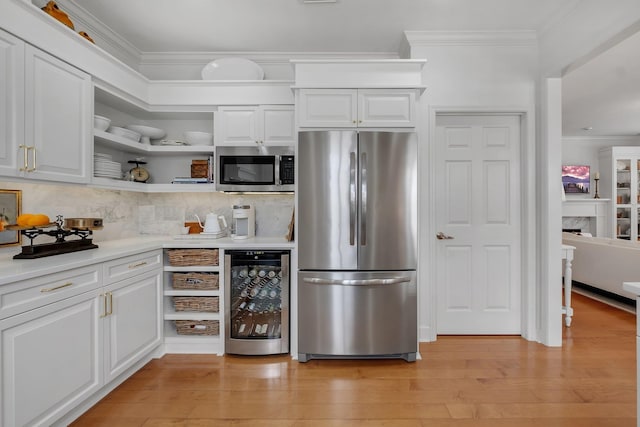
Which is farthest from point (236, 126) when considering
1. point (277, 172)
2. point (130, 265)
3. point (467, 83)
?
point (467, 83)

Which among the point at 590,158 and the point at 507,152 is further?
the point at 590,158

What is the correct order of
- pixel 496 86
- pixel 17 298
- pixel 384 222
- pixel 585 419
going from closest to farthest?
pixel 17 298, pixel 585 419, pixel 384 222, pixel 496 86

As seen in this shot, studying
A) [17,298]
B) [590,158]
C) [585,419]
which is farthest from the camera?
[590,158]

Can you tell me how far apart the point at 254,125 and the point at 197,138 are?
0.59 m

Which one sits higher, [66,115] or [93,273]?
[66,115]

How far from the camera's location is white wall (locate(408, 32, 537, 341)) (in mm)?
2967

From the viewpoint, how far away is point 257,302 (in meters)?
2.71

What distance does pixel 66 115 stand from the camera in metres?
2.11

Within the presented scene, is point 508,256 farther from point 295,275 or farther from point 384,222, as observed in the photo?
point 295,275

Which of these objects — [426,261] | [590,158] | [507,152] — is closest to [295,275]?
[426,261]

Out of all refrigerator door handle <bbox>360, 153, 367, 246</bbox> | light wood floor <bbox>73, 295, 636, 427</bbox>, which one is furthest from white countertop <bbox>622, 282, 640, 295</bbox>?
refrigerator door handle <bbox>360, 153, 367, 246</bbox>

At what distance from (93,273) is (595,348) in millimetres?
3850

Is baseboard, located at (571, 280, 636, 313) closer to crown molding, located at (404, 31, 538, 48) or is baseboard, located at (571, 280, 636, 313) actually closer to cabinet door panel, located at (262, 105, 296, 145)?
crown molding, located at (404, 31, 538, 48)

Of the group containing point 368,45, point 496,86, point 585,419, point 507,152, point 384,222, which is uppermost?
point 368,45
